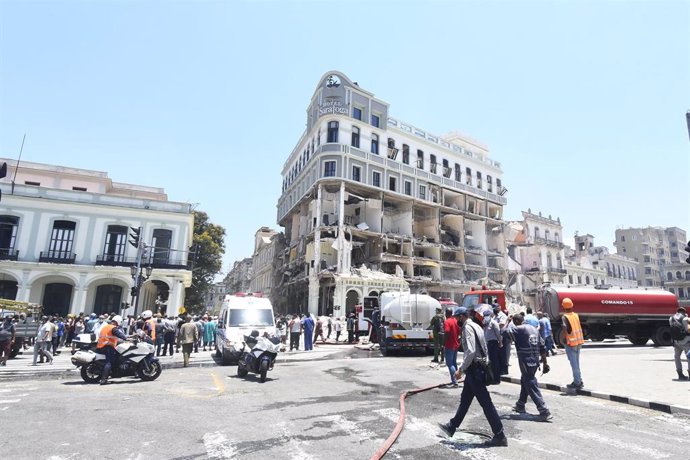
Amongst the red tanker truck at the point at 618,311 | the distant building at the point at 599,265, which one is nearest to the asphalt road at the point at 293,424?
the red tanker truck at the point at 618,311

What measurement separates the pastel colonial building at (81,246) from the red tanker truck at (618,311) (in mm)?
25960

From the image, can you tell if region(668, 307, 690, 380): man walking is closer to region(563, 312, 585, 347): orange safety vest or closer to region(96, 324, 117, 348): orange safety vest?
region(563, 312, 585, 347): orange safety vest

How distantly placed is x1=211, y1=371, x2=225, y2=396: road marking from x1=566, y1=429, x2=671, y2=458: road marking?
7.04 meters

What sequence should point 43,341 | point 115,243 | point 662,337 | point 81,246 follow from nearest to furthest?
point 43,341, point 662,337, point 81,246, point 115,243

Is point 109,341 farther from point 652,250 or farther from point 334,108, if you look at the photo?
point 652,250

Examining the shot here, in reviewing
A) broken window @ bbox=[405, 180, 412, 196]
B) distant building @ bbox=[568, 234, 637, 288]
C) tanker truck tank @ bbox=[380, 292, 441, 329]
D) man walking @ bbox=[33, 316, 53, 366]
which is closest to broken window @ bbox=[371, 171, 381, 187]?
broken window @ bbox=[405, 180, 412, 196]

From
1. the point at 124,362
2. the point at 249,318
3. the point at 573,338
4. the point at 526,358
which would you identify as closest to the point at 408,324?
the point at 249,318

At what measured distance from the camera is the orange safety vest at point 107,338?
34.5 ft

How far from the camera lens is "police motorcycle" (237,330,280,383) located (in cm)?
1073

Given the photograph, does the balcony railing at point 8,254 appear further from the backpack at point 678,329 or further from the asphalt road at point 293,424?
the backpack at point 678,329

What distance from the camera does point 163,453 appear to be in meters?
4.89

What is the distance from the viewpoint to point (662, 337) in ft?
71.6

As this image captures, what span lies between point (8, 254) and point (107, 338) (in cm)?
2702

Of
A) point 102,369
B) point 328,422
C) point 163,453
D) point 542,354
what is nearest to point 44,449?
point 163,453
